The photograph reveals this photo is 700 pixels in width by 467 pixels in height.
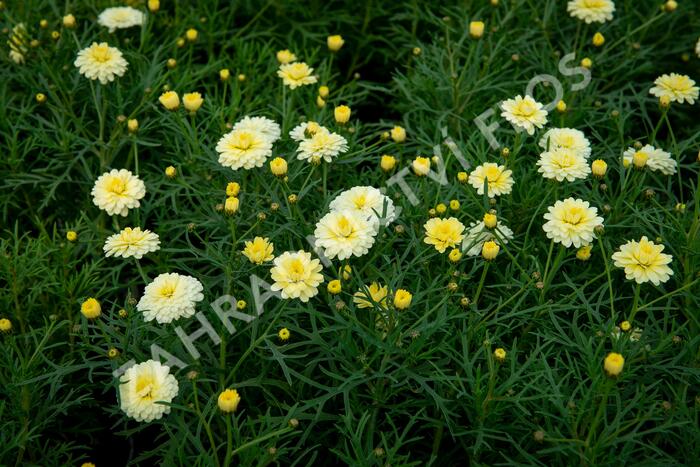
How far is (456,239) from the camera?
6.82 feet

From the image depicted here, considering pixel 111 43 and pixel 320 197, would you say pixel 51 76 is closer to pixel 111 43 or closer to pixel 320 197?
pixel 111 43

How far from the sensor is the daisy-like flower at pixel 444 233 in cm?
208

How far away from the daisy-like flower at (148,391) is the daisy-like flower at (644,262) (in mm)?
1221

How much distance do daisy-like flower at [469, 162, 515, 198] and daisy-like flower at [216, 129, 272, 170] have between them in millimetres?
659

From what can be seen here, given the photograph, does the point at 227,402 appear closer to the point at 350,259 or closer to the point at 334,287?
the point at 334,287

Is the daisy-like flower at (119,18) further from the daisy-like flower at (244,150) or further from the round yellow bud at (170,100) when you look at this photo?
the daisy-like flower at (244,150)

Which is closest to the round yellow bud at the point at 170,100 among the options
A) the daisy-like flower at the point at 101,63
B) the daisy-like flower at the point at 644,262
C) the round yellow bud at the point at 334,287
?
the daisy-like flower at the point at 101,63

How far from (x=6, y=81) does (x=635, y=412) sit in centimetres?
259

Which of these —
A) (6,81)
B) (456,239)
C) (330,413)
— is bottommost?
(330,413)

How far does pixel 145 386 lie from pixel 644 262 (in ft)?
4.39

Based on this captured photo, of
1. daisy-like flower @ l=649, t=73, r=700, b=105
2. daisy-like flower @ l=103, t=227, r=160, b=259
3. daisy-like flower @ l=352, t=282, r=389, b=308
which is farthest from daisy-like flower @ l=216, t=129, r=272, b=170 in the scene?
daisy-like flower @ l=649, t=73, r=700, b=105

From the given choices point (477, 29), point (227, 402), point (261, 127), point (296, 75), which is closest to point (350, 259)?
point (261, 127)

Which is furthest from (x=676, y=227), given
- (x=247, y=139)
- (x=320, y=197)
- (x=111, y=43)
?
(x=111, y=43)

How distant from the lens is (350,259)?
2217 millimetres
